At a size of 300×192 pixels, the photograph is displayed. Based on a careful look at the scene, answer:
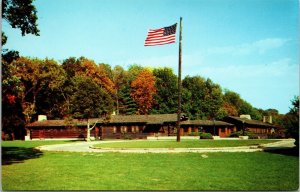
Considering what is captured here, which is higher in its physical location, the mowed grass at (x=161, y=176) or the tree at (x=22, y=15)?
the tree at (x=22, y=15)

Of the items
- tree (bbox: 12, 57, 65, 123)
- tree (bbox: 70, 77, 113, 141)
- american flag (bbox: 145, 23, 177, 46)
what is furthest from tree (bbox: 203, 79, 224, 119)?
american flag (bbox: 145, 23, 177, 46)

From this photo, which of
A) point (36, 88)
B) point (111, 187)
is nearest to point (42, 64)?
point (36, 88)

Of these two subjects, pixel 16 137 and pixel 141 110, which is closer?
pixel 16 137

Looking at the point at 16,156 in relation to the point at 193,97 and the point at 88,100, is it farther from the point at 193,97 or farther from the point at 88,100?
the point at 193,97

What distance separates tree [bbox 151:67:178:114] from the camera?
83688mm

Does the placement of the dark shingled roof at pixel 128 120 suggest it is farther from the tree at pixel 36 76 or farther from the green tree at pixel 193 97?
the green tree at pixel 193 97

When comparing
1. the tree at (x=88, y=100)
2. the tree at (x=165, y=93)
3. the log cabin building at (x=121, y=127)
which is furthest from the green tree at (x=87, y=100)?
the tree at (x=165, y=93)

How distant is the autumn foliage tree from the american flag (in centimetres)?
5538

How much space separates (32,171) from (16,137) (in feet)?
189

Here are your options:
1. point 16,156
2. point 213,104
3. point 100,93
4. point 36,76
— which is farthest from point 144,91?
point 16,156

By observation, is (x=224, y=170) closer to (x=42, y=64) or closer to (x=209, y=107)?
(x=42, y=64)

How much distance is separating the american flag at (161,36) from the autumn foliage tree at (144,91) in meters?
55.4

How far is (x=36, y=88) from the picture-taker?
69188 mm

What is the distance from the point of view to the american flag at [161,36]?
90.3ft
